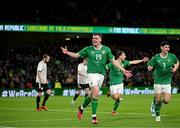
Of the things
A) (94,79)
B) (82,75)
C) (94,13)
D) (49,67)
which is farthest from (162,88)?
(94,13)

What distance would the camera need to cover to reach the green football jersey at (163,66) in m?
17.7

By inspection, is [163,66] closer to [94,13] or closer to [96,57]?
[96,57]

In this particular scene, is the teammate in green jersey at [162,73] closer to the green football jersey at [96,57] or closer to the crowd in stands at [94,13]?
the green football jersey at [96,57]

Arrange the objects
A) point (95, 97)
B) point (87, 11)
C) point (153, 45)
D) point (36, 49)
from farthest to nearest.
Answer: point (153, 45)
point (87, 11)
point (36, 49)
point (95, 97)

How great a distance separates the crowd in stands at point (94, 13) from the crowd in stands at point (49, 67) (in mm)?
2282

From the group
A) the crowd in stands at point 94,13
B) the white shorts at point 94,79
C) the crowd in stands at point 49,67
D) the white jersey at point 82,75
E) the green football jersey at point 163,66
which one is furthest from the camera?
the crowd in stands at point 94,13

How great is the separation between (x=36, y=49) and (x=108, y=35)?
8.70 m

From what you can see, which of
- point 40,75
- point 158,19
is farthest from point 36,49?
point 40,75

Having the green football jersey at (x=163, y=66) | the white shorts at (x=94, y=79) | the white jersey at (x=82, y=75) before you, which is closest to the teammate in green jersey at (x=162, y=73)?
the green football jersey at (x=163, y=66)

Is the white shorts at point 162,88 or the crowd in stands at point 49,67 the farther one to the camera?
the crowd in stands at point 49,67

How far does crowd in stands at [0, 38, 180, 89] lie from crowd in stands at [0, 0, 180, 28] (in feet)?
7.49

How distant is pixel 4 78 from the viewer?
4031 centimetres

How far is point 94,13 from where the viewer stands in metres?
49.3

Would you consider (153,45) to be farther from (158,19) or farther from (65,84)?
(65,84)
